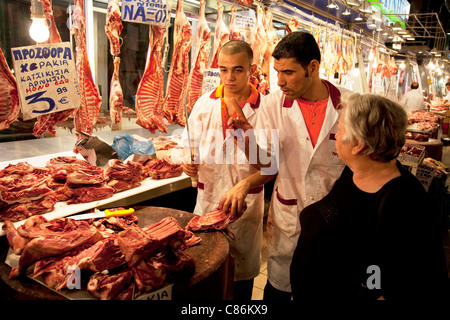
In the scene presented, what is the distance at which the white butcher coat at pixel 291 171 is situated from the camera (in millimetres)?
2381

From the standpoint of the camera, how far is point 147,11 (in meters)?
3.22

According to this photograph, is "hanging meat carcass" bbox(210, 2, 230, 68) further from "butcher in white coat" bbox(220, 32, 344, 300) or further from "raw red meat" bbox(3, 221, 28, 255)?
"raw red meat" bbox(3, 221, 28, 255)

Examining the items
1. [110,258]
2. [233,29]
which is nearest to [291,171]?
[110,258]

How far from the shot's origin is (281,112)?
2.55 metres

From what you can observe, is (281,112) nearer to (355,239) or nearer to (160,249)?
(355,239)

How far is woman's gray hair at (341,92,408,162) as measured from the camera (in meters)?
1.65

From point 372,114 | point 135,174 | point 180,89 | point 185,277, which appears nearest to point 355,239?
point 372,114

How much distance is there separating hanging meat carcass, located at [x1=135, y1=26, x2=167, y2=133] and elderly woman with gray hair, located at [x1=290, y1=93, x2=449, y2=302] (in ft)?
6.94

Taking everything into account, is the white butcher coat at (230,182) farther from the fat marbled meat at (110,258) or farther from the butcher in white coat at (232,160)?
the fat marbled meat at (110,258)

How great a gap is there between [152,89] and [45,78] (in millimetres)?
1086

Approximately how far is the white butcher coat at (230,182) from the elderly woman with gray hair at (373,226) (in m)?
0.84

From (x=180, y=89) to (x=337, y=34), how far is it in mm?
4485

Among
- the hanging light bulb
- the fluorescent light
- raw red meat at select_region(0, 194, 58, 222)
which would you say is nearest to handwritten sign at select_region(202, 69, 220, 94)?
the hanging light bulb

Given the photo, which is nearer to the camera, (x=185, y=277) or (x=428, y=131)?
(x=185, y=277)
